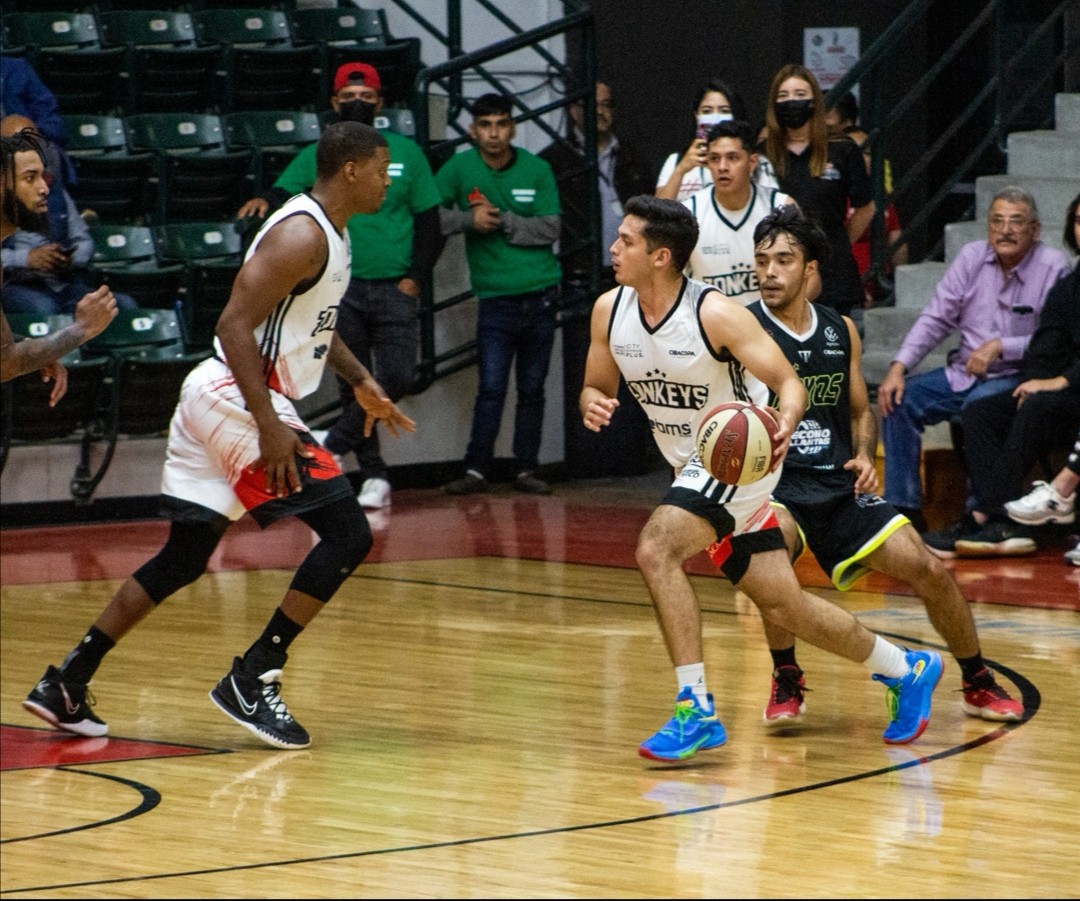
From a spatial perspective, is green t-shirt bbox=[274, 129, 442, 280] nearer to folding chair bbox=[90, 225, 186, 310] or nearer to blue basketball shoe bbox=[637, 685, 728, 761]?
folding chair bbox=[90, 225, 186, 310]

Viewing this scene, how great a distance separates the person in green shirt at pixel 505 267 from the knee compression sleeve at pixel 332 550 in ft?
17.2

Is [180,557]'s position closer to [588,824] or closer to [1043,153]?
[588,824]

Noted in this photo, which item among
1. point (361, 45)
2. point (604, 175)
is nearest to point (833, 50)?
point (604, 175)

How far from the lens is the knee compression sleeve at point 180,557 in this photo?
6.00 metres

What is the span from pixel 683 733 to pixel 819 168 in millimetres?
4194

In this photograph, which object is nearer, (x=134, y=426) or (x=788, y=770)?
(x=788, y=770)

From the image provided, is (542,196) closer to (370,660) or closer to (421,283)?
(421,283)

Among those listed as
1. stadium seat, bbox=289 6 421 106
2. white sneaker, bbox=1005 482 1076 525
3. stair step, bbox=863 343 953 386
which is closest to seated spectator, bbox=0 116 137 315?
stadium seat, bbox=289 6 421 106

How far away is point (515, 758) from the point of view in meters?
5.72

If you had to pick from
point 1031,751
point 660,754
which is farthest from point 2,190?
point 1031,751

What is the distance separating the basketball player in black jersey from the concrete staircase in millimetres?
4038

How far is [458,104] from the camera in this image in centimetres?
1207

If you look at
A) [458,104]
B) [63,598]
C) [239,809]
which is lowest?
[63,598]

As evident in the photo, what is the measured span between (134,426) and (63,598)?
2.12m
